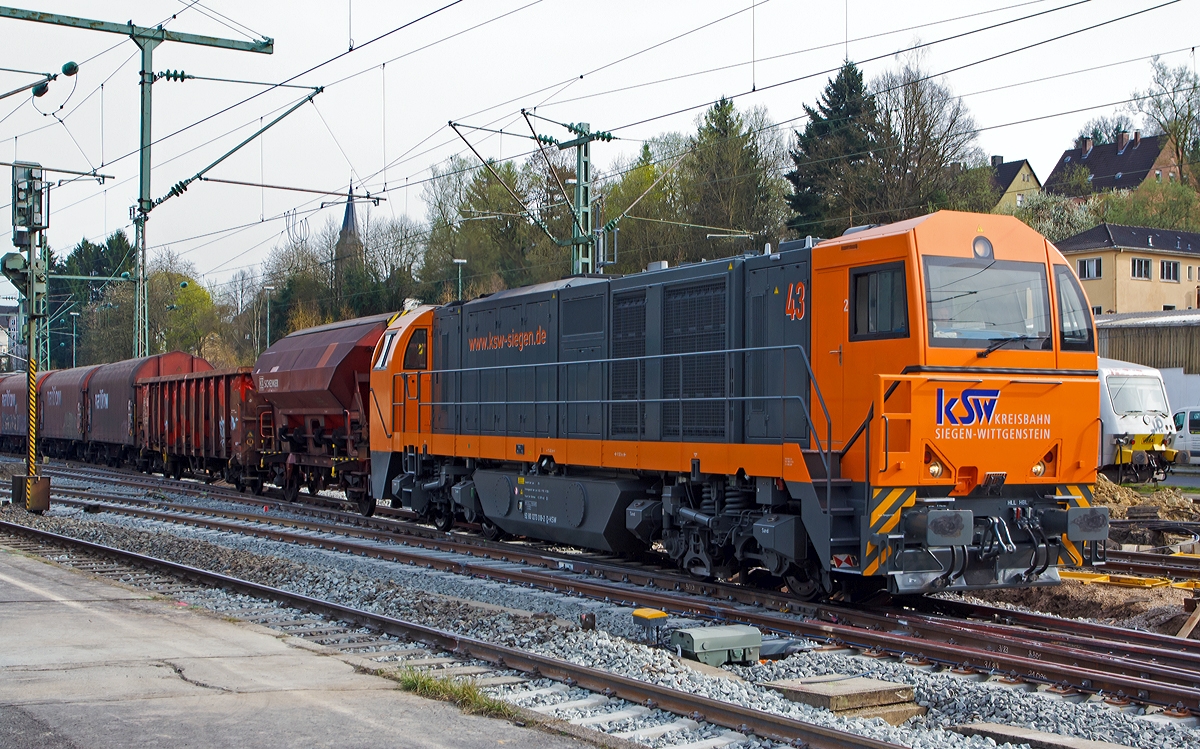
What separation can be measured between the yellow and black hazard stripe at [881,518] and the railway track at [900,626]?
520mm

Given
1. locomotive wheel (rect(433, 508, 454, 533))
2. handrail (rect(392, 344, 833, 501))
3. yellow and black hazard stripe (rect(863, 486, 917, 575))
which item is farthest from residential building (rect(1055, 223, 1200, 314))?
yellow and black hazard stripe (rect(863, 486, 917, 575))

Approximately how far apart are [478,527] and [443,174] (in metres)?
39.2

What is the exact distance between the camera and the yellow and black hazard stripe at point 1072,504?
385 inches

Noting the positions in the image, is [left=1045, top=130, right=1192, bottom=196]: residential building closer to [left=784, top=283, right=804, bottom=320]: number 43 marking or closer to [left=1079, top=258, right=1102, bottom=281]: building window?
[left=1079, top=258, right=1102, bottom=281]: building window

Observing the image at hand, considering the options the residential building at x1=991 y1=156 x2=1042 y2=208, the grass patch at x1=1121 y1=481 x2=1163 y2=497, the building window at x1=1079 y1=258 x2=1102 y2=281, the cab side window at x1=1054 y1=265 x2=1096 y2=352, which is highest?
the residential building at x1=991 y1=156 x2=1042 y2=208

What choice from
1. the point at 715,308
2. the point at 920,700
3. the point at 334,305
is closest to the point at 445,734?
the point at 920,700

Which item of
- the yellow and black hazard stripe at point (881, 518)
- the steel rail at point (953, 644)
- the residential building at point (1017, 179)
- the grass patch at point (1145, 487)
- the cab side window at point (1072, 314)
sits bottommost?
the steel rail at point (953, 644)

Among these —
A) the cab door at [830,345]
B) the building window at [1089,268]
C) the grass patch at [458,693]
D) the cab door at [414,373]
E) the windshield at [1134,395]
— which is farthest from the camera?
the building window at [1089,268]

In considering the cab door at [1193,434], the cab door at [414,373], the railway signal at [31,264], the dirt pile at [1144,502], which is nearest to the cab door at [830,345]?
the cab door at [414,373]

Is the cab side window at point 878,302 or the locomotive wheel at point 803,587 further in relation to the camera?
the locomotive wheel at point 803,587

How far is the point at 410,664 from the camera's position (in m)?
7.94

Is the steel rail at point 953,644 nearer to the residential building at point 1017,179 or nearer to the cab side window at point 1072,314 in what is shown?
the cab side window at point 1072,314

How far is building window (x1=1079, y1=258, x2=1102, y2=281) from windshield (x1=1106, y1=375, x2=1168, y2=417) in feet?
88.4

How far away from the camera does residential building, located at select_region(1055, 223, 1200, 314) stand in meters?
49.9
